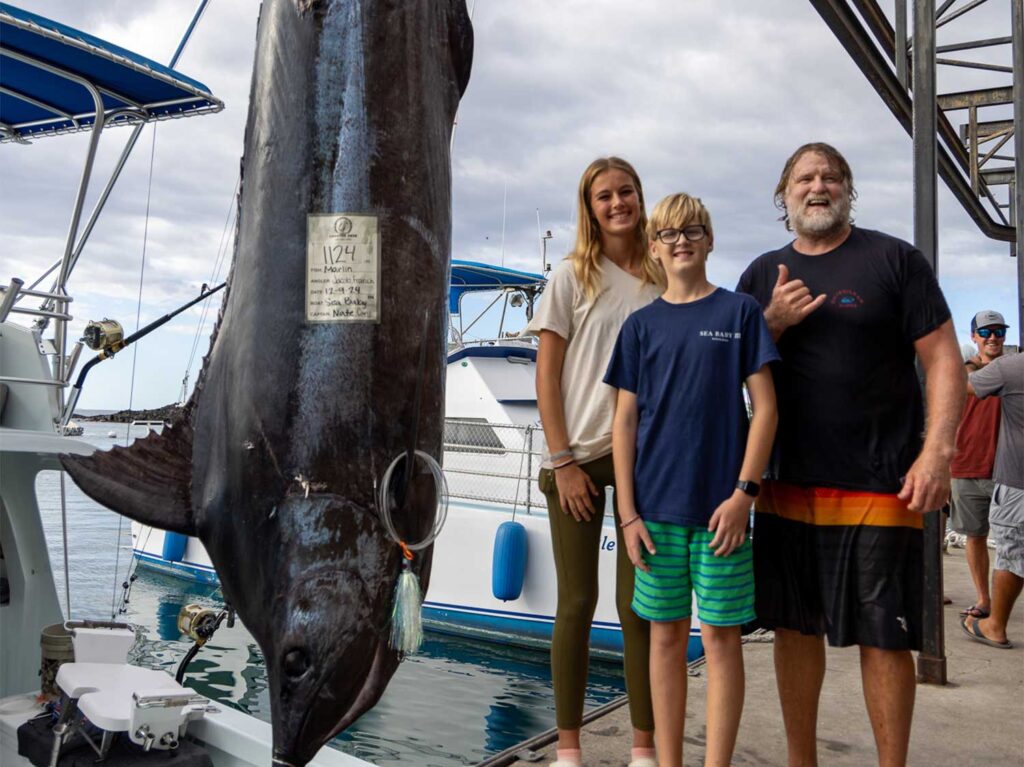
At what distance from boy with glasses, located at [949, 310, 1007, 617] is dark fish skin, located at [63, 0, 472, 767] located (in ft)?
14.4

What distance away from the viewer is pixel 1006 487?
4.31m

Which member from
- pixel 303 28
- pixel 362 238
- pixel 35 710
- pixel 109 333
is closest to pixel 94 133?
pixel 109 333

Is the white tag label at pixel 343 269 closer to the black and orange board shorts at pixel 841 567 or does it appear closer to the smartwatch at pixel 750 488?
the smartwatch at pixel 750 488

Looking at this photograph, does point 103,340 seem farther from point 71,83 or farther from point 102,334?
point 71,83

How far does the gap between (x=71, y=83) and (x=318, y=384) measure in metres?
3.33

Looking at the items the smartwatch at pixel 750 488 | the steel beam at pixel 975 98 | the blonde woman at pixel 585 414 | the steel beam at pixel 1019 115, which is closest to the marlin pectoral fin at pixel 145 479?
the blonde woman at pixel 585 414

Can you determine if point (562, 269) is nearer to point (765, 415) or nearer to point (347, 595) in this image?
point (765, 415)

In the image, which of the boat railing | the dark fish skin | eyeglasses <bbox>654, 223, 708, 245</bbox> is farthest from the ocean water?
eyeglasses <bbox>654, 223, 708, 245</bbox>

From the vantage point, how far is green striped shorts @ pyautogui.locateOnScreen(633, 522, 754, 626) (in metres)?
2.09

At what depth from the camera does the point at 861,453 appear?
212 cm

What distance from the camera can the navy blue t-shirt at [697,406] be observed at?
2127 millimetres

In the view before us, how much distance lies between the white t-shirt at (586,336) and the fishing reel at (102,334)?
1.63m

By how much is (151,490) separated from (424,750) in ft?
16.0

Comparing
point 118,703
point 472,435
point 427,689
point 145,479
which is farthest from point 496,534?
point 145,479
